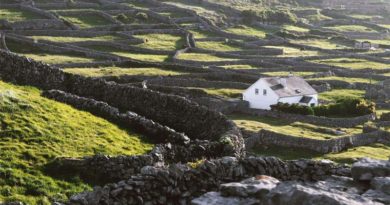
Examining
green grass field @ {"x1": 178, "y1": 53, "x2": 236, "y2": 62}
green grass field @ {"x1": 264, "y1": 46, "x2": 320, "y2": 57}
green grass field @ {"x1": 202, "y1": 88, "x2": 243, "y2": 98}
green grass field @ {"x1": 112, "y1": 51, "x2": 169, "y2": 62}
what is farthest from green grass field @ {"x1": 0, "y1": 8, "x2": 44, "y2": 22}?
green grass field @ {"x1": 264, "y1": 46, "x2": 320, "y2": 57}

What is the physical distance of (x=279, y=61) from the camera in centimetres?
11319

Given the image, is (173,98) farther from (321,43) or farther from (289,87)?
(321,43)

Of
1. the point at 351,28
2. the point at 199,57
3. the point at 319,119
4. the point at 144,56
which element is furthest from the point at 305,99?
the point at 351,28

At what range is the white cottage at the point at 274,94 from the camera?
8012 centimetres

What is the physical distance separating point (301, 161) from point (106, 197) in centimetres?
470

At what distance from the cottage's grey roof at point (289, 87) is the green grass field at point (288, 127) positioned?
9681mm

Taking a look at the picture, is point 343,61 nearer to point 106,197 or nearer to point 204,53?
point 204,53

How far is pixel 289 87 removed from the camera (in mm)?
83375

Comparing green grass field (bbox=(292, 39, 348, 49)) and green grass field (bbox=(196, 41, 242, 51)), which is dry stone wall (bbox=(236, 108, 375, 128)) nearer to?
green grass field (bbox=(196, 41, 242, 51))

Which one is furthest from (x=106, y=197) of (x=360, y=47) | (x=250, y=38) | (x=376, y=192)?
(x=360, y=47)

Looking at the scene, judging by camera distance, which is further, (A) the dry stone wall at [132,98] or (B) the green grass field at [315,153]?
(B) the green grass field at [315,153]

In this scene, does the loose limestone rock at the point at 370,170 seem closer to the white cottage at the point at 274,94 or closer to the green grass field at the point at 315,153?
the green grass field at the point at 315,153

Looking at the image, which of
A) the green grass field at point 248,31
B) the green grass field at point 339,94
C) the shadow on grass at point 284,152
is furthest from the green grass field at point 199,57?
the shadow on grass at point 284,152

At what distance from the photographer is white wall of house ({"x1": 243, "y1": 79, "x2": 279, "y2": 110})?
3152 inches
